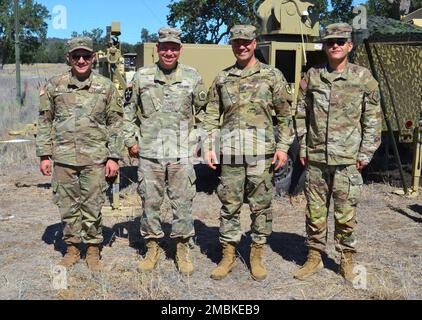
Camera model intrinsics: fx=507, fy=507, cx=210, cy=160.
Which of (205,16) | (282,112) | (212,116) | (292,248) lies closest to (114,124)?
(212,116)

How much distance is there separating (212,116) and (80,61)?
1.10 metres

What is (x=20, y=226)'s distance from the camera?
5410mm

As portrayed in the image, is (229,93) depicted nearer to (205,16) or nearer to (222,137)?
(222,137)

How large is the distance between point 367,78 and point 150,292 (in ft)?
7.33

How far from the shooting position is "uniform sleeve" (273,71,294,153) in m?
3.85

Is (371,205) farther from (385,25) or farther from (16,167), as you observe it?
(16,167)

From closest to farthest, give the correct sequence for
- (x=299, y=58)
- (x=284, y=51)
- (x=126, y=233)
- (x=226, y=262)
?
(x=226, y=262) → (x=126, y=233) → (x=299, y=58) → (x=284, y=51)

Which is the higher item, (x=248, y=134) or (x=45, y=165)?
(x=248, y=134)

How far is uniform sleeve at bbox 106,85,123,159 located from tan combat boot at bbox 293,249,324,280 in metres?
1.71

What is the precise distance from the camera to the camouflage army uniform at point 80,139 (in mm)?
3959

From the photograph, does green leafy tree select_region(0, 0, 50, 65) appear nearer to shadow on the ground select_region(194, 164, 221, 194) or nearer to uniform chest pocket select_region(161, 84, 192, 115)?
shadow on the ground select_region(194, 164, 221, 194)

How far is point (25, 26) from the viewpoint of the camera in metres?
22.7

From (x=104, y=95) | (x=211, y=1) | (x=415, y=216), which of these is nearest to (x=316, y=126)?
(x=104, y=95)

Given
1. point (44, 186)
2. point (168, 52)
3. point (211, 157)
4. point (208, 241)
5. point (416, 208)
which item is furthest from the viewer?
point (44, 186)
